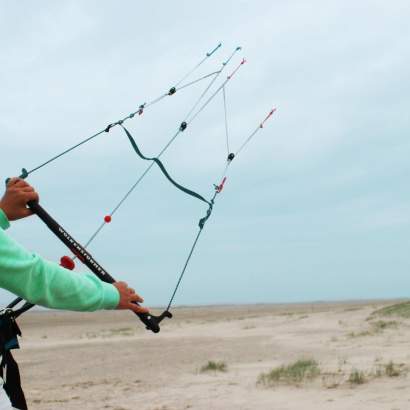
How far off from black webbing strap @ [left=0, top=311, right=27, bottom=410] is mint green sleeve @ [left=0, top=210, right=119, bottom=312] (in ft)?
1.95

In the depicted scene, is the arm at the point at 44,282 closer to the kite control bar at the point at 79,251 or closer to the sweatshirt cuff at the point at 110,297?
the sweatshirt cuff at the point at 110,297

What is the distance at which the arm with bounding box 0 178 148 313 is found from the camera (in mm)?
2051

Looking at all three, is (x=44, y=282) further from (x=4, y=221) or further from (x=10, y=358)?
(x=10, y=358)

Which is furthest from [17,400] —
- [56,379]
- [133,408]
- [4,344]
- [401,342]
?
[401,342]

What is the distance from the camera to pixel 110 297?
7.73 ft

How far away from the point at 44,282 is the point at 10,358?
840mm

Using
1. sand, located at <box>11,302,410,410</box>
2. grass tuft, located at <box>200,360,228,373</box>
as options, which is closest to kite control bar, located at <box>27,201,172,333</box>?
sand, located at <box>11,302,410,410</box>

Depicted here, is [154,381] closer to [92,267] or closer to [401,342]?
[401,342]

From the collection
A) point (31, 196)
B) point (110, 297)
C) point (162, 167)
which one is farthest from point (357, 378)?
point (31, 196)

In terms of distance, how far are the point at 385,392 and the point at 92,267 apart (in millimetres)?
6504

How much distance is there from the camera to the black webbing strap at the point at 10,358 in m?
2.67

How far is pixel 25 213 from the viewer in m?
2.58

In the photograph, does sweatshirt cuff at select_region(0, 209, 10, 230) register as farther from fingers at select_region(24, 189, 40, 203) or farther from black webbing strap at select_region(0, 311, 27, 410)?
black webbing strap at select_region(0, 311, 27, 410)

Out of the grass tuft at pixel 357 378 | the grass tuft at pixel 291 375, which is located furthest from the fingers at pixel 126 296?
the grass tuft at pixel 291 375
